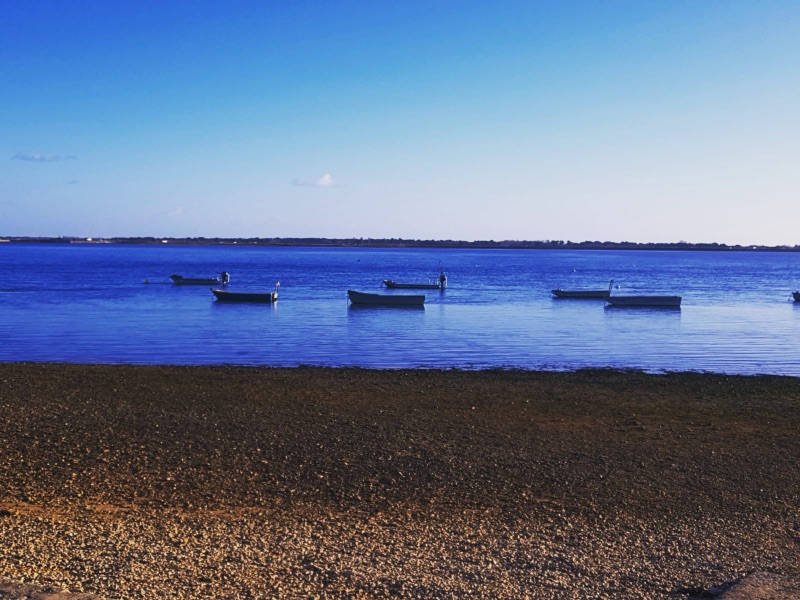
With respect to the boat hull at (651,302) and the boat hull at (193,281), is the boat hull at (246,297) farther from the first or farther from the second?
the boat hull at (651,302)

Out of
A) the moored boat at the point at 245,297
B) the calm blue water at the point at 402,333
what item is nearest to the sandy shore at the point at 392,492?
the calm blue water at the point at 402,333

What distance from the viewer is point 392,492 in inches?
372

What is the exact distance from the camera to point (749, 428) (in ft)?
45.5

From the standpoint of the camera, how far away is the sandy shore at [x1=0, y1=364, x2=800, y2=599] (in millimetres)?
6484

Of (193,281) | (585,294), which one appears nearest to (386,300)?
(585,294)

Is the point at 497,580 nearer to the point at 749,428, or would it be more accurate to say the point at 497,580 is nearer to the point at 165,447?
the point at 165,447

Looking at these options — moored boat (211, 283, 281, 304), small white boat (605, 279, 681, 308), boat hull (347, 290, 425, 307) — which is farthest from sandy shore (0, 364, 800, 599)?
small white boat (605, 279, 681, 308)

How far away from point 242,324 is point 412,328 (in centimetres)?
771

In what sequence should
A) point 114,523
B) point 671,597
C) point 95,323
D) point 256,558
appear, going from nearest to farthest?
point 671,597 < point 256,558 < point 114,523 < point 95,323

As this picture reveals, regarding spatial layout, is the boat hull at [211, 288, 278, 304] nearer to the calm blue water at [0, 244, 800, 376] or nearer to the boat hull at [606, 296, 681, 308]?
the calm blue water at [0, 244, 800, 376]

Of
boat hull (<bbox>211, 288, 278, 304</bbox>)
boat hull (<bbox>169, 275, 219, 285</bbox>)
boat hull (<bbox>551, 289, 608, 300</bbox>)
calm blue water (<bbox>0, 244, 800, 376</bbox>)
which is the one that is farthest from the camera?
boat hull (<bbox>169, 275, 219, 285</bbox>)

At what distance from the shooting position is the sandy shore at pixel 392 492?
21.3 ft

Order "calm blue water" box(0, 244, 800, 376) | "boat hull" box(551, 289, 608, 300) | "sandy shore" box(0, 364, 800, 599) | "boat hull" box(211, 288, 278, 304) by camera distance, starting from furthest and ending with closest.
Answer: "boat hull" box(551, 289, 608, 300) < "boat hull" box(211, 288, 278, 304) < "calm blue water" box(0, 244, 800, 376) < "sandy shore" box(0, 364, 800, 599)

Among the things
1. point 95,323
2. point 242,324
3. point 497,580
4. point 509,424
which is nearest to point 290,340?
point 242,324
